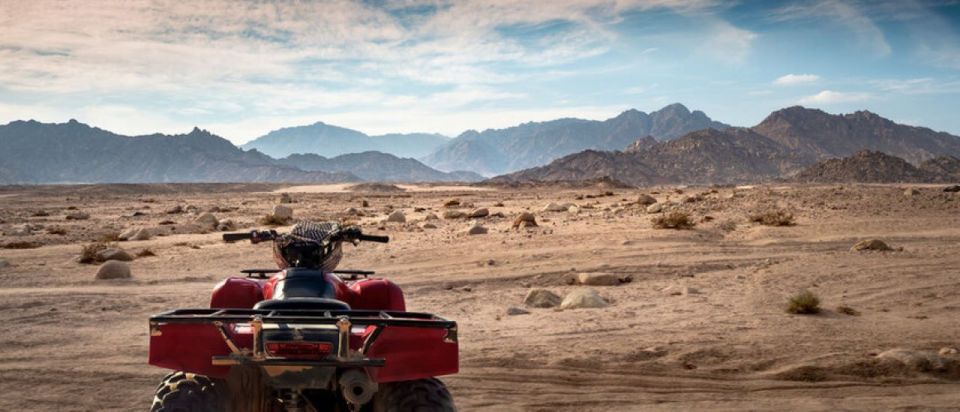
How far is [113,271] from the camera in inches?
618

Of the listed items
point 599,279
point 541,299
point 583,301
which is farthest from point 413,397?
point 599,279

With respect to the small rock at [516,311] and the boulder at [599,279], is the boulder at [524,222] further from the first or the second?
the small rock at [516,311]

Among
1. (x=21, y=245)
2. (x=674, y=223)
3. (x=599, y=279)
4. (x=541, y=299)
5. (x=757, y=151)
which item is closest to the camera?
(x=541, y=299)

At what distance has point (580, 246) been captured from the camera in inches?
752

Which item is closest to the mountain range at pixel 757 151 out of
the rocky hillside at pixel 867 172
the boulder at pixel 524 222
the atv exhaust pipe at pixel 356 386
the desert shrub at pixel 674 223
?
the rocky hillside at pixel 867 172

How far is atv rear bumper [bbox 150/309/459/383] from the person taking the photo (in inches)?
142

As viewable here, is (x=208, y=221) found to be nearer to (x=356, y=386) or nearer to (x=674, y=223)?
(x=674, y=223)

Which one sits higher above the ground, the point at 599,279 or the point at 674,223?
the point at 674,223

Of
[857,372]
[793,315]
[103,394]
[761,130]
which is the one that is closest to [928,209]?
[793,315]

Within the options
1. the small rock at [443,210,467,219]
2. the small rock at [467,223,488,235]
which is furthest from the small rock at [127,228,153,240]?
the small rock at [443,210,467,219]

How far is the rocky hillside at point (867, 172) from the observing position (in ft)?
327

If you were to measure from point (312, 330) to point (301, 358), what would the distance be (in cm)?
14

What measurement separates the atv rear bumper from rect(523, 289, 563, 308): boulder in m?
8.63

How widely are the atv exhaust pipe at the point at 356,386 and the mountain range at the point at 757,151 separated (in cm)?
12714
